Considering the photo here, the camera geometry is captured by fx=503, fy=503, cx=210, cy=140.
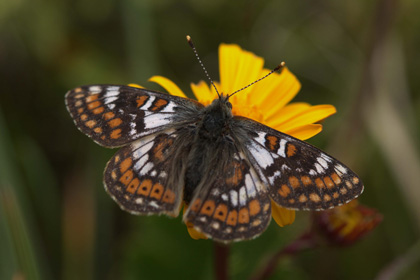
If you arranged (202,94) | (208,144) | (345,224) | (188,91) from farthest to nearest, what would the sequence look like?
1. (188,91)
2. (202,94)
3. (345,224)
4. (208,144)

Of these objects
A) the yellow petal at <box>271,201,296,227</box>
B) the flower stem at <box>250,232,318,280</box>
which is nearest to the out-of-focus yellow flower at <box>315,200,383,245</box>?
the flower stem at <box>250,232,318,280</box>

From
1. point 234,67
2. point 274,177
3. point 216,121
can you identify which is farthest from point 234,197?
point 234,67

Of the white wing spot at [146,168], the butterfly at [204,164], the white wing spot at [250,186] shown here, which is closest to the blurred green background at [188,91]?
the butterfly at [204,164]

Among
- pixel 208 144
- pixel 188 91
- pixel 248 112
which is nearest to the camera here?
pixel 208 144

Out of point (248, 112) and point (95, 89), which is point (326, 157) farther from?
point (95, 89)

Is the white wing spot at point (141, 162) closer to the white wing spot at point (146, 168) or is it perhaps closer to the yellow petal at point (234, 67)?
the white wing spot at point (146, 168)

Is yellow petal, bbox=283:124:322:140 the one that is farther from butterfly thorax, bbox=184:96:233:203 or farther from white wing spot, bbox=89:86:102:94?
white wing spot, bbox=89:86:102:94
